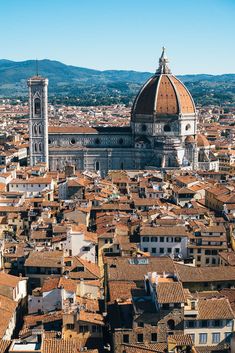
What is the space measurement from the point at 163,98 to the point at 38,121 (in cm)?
1885

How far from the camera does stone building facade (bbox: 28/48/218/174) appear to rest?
91125 mm

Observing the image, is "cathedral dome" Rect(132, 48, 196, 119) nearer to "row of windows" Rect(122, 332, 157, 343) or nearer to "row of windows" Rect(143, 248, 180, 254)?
"row of windows" Rect(143, 248, 180, 254)

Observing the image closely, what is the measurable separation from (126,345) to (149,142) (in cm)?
6801

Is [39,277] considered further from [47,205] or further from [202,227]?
[47,205]

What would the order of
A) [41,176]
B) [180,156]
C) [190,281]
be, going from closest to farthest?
[190,281] < [41,176] < [180,156]

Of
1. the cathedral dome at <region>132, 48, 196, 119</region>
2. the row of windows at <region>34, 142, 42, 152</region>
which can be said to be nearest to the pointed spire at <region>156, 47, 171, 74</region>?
the cathedral dome at <region>132, 48, 196, 119</region>

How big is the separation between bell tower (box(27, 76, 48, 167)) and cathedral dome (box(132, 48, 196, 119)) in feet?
45.5

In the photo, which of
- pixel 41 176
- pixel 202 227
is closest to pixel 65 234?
pixel 202 227

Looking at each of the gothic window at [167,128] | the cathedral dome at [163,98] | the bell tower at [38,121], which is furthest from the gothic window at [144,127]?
the bell tower at [38,121]

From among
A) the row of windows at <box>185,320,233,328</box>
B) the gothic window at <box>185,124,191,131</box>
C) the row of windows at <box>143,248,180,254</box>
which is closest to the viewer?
the row of windows at <box>185,320,233,328</box>

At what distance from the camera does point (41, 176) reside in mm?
69875

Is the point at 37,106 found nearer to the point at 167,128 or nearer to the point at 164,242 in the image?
the point at 167,128

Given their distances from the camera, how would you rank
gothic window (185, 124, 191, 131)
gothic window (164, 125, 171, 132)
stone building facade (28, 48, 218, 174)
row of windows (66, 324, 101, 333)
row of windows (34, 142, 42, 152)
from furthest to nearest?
1. gothic window (185, 124, 191, 131)
2. gothic window (164, 125, 171, 132)
3. row of windows (34, 142, 42, 152)
4. stone building facade (28, 48, 218, 174)
5. row of windows (66, 324, 101, 333)

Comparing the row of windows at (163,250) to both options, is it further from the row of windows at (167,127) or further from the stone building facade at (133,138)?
the row of windows at (167,127)
